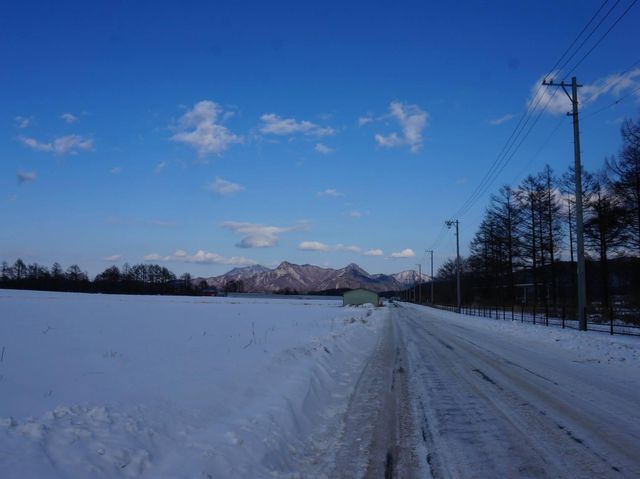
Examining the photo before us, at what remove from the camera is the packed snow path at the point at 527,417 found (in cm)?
570

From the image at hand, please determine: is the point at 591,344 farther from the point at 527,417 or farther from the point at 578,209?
the point at 527,417

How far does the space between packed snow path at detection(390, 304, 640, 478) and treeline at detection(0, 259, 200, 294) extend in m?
158

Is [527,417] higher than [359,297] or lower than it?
lower

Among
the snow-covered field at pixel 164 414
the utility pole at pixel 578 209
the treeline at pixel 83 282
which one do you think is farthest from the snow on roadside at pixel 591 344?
the treeline at pixel 83 282

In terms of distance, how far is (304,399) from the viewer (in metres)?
8.70

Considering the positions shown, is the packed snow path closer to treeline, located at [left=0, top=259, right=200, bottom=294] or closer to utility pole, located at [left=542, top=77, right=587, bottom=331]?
utility pole, located at [left=542, top=77, right=587, bottom=331]

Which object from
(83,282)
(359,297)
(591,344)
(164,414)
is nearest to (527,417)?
(164,414)

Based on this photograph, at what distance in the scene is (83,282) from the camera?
163375mm

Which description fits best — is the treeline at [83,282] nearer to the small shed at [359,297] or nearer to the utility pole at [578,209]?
the small shed at [359,297]

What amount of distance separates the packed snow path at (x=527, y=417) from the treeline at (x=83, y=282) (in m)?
158

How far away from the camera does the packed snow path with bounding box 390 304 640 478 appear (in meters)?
5.70

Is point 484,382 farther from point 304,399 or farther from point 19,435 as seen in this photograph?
point 19,435

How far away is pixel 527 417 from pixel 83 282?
174551mm

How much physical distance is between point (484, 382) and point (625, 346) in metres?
9.94
